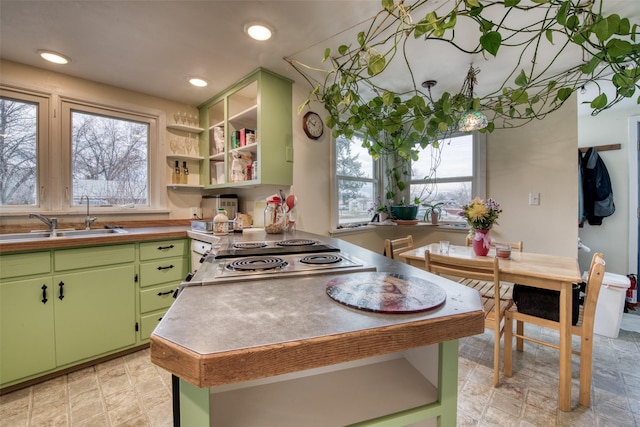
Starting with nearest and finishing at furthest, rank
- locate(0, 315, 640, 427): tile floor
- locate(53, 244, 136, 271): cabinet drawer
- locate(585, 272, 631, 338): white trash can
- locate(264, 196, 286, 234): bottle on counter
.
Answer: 1. locate(0, 315, 640, 427): tile floor
2. locate(53, 244, 136, 271): cabinet drawer
3. locate(264, 196, 286, 234): bottle on counter
4. locate(585, 272, 631, 338): white trash can

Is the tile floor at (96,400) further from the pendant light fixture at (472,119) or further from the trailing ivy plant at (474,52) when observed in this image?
the pendant light fixture at (472,119)

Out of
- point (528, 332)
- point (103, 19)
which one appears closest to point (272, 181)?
point (103, 19)

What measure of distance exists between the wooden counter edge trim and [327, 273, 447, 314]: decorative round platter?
58 mm

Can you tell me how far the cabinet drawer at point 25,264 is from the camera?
1.55m

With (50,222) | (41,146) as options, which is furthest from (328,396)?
(41,146)

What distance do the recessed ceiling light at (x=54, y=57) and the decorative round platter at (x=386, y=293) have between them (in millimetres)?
2654

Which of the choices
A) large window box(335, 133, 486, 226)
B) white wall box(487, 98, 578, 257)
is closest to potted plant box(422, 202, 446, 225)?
large window box(335, 133, 486, 226)

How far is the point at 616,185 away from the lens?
3.09 meters

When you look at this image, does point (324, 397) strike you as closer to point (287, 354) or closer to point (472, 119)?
point (287, 354)

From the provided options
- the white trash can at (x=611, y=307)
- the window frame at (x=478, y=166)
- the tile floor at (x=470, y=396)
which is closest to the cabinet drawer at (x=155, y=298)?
the tile floor at (x=470, y=396)

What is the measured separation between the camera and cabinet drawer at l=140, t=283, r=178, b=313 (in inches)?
81.4

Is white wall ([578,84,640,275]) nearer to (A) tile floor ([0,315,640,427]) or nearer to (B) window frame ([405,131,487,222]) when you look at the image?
(B) window frame ([405,131,487,222])

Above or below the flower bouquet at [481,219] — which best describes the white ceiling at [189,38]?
above

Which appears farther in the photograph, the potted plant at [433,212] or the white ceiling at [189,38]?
the potted plant at [433,212]
